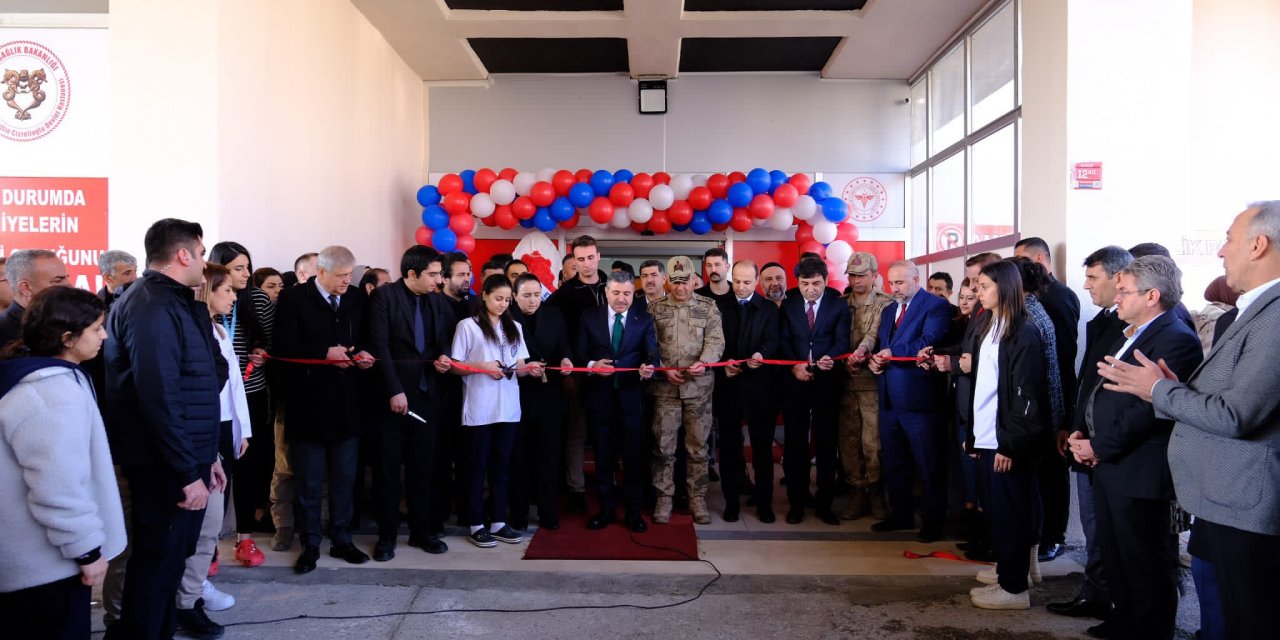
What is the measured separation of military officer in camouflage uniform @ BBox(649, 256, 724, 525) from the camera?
16.1ft

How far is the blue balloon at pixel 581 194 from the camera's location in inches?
320

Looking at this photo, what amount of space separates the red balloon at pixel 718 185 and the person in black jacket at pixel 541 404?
3.83 m

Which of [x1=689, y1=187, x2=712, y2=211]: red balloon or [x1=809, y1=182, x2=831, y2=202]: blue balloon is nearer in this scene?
[x1=689, y1=187, x2=712, y2=211]: red balloon

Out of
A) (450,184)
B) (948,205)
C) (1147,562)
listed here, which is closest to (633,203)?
(450,184)

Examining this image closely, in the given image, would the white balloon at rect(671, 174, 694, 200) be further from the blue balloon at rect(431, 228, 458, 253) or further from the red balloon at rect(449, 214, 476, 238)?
the blue balloon at rect(431, 228, 458, 253)

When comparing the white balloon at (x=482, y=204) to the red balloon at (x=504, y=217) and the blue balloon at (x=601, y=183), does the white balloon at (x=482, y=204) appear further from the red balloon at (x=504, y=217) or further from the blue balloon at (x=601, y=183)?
the blue balloon at (x=601, y=183)

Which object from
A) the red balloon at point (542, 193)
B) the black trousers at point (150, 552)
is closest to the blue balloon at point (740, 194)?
the red balloon at point (542, 193)

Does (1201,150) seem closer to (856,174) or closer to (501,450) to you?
(856,174)

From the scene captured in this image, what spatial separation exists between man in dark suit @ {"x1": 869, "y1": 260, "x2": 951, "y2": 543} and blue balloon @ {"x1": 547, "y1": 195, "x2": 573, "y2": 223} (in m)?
4.30

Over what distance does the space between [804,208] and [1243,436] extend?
6.33 metres

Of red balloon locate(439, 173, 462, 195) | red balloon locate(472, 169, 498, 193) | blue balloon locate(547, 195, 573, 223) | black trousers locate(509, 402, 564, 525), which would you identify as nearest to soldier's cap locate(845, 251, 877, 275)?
black trousers locate(509, 402, 564, 525)

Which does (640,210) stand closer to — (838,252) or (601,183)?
(601,183)

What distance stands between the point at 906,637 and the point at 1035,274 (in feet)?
6.44

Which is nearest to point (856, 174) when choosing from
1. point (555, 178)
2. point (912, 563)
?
point (555, 178)
